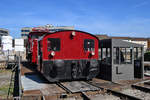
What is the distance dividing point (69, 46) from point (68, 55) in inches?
20.7

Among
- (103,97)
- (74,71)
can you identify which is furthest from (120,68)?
(103,97)

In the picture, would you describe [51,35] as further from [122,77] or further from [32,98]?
[122,77]

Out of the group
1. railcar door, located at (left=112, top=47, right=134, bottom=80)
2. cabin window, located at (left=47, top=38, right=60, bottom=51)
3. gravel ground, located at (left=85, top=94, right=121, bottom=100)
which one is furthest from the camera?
railcar door, located at (left=112, top=47, right=134, bottom=80)

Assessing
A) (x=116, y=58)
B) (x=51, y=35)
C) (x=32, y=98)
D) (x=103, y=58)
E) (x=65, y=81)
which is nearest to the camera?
(x=32, y=98)

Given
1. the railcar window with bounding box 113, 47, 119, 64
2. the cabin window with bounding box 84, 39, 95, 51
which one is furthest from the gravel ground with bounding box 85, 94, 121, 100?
the railcar window with bounding box 113, 47, 119, 64

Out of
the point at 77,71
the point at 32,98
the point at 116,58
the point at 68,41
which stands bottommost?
the point at 32,98

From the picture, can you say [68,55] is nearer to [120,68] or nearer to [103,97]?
[103,97]

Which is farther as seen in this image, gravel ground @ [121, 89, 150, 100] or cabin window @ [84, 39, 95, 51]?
cabin window @ [84, 39, 95, 51]

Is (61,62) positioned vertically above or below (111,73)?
above

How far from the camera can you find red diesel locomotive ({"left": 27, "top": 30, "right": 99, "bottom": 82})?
893 centimetres

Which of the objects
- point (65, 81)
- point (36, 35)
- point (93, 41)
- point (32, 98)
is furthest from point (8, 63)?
point (32, 98)

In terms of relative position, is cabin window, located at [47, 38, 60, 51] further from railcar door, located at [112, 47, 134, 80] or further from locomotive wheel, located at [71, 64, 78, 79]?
railcar door, located at [112, 47, 134, 80]

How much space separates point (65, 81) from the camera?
9781 millimetres

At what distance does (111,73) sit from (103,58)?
2157mm
